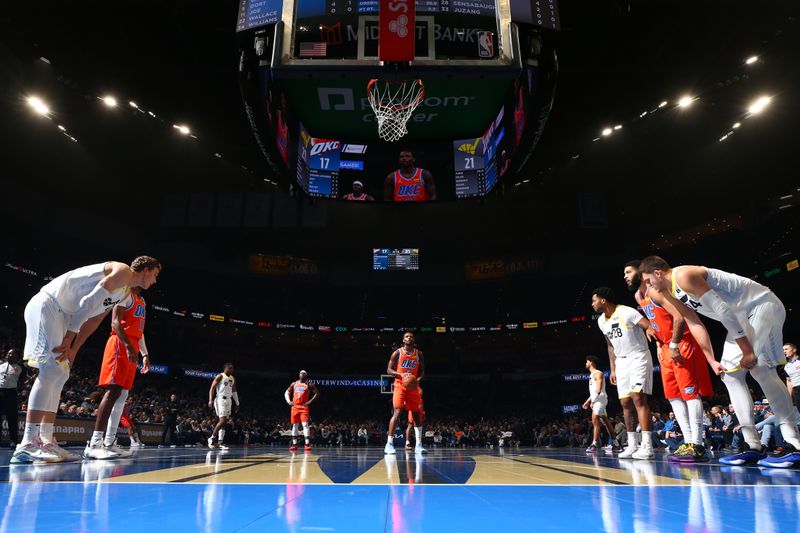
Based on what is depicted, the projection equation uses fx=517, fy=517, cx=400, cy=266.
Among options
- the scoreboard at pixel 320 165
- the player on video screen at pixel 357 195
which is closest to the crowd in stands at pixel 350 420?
the scoreboard at pixel 320 165

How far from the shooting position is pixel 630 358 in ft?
21.1

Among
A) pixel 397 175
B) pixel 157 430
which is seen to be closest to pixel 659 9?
pixel 397 175

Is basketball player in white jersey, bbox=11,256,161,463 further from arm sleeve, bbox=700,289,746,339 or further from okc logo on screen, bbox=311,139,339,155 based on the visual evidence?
okc logo on screen, bbox=311,139,339,155

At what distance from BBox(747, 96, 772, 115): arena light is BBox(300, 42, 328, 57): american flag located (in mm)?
14563

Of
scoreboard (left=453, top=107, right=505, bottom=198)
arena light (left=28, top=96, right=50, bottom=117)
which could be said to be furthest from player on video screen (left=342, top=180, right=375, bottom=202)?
arena light (left=28, top=96, right=50, bottom=117)

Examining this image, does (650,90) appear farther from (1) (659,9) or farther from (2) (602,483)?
(2) (602,483)

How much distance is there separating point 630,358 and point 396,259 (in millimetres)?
22195

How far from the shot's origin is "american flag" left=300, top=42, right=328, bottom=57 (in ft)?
22.9

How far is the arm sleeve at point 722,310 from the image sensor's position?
4.37m

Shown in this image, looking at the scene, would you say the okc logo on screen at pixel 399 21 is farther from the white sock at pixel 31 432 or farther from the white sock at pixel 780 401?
the white sock at pixel 31 432

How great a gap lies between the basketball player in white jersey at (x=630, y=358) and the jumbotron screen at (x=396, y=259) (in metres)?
21.5

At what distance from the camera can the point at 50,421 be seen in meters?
4.69

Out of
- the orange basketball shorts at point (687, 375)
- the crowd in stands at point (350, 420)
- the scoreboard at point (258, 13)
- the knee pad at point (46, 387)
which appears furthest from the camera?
the crowd in stands at point (350, 420)

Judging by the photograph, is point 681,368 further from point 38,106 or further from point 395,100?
point 38,106
